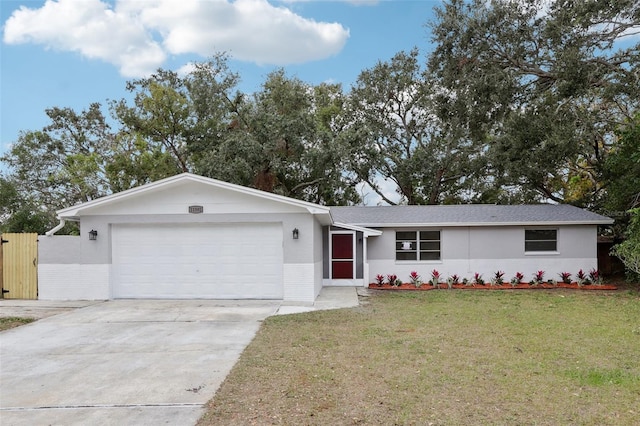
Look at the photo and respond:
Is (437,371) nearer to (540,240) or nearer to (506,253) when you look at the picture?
(506,253)

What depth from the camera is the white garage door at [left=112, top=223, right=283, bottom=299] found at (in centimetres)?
1197

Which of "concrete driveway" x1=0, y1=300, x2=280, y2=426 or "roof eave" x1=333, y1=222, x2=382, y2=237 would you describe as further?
"roof eave" x1=333, y1=222, x2=382, y2=237

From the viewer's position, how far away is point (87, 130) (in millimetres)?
30281

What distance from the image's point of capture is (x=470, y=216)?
16.5 meters

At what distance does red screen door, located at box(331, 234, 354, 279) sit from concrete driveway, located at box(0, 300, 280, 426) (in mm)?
5712

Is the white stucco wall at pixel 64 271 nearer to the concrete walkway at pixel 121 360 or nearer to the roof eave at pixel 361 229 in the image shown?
the concrete walkway at pixel 121 360

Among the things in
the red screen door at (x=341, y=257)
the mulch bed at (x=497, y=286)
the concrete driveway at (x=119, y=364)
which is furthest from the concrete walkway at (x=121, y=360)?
the red screen door at (x=341, y=257)

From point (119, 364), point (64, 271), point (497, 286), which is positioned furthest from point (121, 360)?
point (497, 286)

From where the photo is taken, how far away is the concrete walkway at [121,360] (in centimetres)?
443

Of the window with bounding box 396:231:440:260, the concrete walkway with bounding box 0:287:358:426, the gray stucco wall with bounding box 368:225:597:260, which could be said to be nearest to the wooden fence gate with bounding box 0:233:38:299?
the concrete walkway with bounding box 0:287:358:426

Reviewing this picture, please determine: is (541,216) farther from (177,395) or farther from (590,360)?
(177,395)

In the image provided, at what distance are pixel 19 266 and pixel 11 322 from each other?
3866mm

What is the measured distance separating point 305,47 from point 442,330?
15.3m

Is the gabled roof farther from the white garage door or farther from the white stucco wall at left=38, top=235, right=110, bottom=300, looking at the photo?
the white stucco wall at left=38, top=235, right=110, bottom=300
